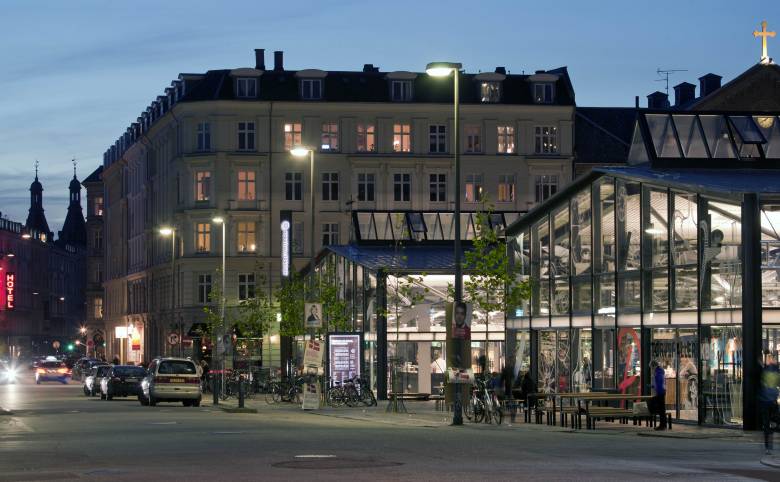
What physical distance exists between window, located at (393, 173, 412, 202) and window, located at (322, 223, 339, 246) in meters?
4.22

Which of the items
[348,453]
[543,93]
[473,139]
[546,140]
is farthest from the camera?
[543,93]

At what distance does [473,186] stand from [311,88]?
11975mm

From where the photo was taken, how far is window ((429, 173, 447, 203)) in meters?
101

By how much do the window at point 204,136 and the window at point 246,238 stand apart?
17.6 feet

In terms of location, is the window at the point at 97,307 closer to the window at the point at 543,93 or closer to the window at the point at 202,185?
the window at the point at 202,185

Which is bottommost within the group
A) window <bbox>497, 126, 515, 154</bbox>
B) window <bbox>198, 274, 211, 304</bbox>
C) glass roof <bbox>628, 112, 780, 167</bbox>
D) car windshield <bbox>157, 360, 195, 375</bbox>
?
car windshield <bbox>157, 360, 195, 375</bbox>

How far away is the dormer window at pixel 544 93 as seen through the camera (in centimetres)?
10181

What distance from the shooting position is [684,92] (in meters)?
114

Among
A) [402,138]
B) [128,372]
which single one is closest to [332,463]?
[128,372]

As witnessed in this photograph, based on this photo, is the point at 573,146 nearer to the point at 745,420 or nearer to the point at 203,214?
the point at 203,214

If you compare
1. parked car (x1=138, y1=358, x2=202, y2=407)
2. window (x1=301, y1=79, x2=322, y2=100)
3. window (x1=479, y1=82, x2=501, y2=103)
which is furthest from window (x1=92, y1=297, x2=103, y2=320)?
parked car (x1=138, y1=358, x2=202, y2=407)

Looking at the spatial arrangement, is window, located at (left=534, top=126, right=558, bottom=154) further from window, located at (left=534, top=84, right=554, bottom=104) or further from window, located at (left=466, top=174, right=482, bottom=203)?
window, located at (left=466, top=174, right=482, bottom=203)

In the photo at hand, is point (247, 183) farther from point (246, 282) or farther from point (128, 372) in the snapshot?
point (128, 372)

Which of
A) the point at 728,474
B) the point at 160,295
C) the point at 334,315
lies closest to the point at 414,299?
the point at 334,315
